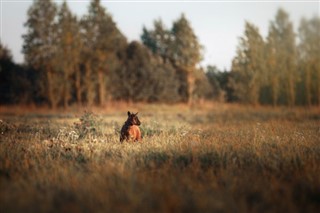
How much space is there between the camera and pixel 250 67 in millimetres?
38812

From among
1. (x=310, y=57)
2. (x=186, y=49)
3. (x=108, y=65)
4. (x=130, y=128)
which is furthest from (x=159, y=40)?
(x=130, y=128)

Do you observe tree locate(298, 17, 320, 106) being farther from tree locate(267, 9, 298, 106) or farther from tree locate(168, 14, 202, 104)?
tree locate(168, 14, 202, 104)

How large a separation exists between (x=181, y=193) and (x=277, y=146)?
13.4 ft

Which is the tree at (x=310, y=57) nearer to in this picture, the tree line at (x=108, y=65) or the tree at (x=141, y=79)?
the tree line at (x=108, y=65)

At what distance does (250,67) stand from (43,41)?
855 inches

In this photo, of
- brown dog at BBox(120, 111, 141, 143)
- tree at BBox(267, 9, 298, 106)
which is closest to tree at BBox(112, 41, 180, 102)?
tree at BBox(267, 9, 298, 106)

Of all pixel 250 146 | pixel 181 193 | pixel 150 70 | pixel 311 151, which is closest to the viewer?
pixel 181 193

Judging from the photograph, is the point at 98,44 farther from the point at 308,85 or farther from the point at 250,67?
the point at 308,85

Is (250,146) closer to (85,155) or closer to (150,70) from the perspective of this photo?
(85,155)

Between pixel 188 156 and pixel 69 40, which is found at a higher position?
pixel 69 40

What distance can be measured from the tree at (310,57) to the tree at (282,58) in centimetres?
99

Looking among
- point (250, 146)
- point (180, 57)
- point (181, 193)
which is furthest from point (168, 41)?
point (181, 193)

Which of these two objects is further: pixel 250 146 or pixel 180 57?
pixel 180 57

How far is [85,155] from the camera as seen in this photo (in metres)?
7.38
